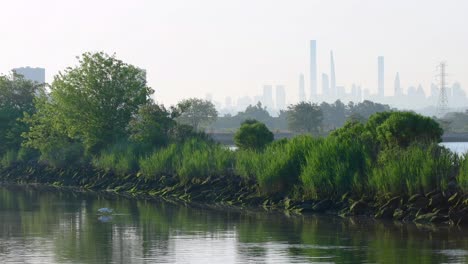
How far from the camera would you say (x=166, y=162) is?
2589 inches

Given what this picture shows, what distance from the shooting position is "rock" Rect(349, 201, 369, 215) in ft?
146

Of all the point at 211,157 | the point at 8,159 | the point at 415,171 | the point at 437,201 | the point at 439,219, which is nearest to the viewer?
the point at 439,219

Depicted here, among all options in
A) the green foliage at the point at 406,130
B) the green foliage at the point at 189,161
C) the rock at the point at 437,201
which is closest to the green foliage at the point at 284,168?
the green foliage at the point at 406,130

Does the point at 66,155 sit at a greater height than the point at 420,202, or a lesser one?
greater

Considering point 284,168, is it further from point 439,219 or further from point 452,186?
point 439,219

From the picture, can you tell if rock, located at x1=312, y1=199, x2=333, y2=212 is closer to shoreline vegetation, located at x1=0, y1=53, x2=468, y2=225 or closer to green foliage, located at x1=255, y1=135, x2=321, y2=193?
shoreline vegetation, located at x1=0, y1=53, x2=468, y2=225

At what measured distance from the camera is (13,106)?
102m

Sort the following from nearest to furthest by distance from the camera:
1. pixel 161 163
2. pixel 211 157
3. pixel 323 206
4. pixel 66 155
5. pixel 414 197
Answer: pixel 414 197 < pixel 323 206 < pixel 211 157 < pixel 161 163 < pixel 66 155

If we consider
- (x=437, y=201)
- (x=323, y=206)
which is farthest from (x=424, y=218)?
(x=323, y=206)

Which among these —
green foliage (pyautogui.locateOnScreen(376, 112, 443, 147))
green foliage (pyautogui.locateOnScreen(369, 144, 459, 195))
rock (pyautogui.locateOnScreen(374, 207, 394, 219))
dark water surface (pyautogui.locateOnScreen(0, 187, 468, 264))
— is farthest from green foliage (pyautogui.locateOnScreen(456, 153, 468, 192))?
green foliage (pyautogui.locateOnScreen(376, 112, 443, 147))

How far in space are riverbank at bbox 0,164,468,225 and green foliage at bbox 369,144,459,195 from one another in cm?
45

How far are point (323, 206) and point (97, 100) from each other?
37774mm

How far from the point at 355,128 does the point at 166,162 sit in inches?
582

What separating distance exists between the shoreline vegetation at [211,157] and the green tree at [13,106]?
103 millimetres
